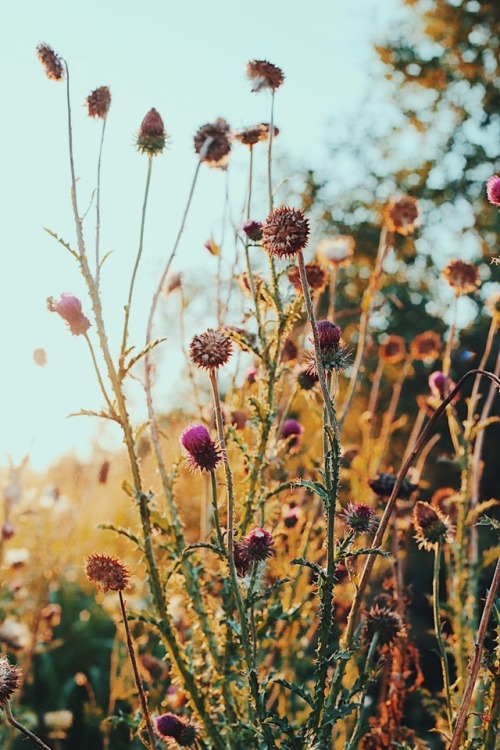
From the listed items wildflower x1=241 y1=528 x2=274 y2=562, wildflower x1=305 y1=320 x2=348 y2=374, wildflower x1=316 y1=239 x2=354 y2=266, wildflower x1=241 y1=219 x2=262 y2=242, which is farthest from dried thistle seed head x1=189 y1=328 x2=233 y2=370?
wildflower x1=316 y1=239 x2=354 y2=266

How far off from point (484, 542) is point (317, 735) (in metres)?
4.45

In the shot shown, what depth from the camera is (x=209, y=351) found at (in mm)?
1358

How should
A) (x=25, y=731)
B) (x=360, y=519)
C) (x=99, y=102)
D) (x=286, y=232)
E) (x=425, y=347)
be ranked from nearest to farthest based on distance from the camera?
(x=25, y=731) < (x=286, y=232) < (x=360, y=519) < (x=99, y=102) < (x=425, y=347)

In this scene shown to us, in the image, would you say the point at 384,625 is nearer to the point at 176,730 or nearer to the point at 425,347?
the point at 176,730

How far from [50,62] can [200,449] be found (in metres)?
0.89

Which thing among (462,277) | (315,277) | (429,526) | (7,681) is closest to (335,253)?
(315,277)

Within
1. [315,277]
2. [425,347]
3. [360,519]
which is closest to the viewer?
[360,519]

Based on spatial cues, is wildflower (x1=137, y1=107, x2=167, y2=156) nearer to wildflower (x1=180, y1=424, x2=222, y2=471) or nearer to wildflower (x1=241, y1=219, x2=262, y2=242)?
wildflower (x1=241, y1=219, x2=262, y2=242)

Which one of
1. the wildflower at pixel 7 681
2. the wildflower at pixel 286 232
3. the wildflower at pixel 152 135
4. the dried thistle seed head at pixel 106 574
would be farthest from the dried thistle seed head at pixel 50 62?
the wildflower at pixel 7 681

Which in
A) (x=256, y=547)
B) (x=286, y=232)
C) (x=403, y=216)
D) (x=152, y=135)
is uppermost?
(x=403, y=216)

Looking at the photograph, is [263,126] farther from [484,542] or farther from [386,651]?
[484,542]

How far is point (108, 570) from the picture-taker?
4.36 ft

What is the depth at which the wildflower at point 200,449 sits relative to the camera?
1.40 metres

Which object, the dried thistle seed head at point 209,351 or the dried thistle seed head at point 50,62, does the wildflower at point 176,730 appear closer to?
the dried thistle seed head at point 209,351
